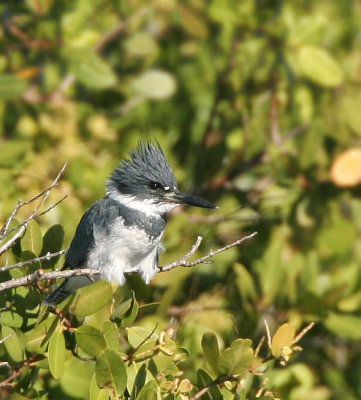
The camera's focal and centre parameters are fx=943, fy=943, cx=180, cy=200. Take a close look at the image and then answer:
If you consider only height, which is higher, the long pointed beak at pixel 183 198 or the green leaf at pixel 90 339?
the green leaf at pixel 90 339

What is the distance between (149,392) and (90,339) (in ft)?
0.86

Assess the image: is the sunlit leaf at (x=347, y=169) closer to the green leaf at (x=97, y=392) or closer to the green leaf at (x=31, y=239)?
the green leaf at (x=31, y=239)

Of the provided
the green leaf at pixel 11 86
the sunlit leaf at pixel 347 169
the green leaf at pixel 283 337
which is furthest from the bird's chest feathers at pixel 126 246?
the sunlit leaf at pixel 347 169

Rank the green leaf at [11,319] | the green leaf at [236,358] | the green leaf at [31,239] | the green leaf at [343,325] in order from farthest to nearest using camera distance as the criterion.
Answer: the green leaf at [343,325]
the green leaf at [31,239]
the green leaf at [11,319]
the green leaf at [236,358]

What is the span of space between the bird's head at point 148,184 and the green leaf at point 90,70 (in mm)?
560

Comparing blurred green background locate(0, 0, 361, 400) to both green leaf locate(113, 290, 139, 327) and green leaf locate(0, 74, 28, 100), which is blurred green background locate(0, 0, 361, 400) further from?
green leaf locate(113, 290, 139, 327)

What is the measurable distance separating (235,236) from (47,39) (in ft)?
4.26

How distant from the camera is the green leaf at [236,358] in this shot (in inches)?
101

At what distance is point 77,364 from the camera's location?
9.52 feet

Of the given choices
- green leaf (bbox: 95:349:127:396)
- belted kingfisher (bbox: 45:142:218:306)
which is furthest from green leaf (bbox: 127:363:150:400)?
belted kingfisher (bbox: 45:142:218:306)

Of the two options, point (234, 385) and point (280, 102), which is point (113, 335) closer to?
point (234, 385)

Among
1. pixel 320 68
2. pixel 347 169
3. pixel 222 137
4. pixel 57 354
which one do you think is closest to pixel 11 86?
pixel 222 137

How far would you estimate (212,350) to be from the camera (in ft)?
8.63

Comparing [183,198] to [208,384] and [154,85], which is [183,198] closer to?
[154,85]
